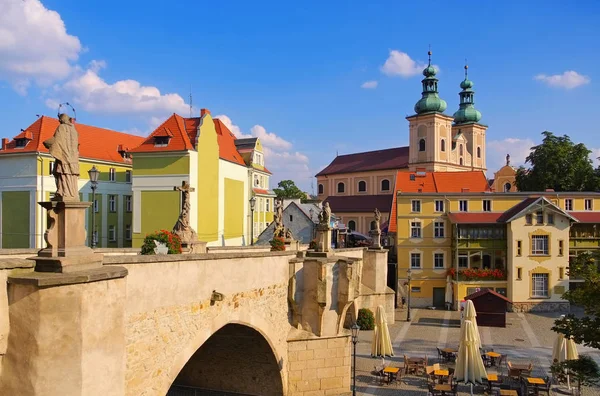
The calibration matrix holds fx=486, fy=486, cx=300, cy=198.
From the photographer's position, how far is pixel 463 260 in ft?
128

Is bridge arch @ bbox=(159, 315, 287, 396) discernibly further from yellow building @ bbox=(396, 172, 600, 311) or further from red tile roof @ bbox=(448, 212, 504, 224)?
red tile roof @ bbox=(448, 212, 504, 224)

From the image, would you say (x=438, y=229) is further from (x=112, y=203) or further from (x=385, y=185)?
(x=385, y=185)

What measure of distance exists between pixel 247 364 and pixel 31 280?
37.9 feet

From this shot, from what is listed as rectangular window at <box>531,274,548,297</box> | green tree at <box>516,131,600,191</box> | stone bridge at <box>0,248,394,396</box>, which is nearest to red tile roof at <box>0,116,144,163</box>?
stone bridge at <box>0,248,394,396</box>

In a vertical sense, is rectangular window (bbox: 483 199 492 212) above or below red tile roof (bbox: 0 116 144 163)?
below

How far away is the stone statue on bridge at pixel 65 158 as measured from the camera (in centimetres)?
745

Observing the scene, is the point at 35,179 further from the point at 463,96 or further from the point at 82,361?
the point at 463,96

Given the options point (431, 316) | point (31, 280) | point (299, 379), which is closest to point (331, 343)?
point (299, 379)

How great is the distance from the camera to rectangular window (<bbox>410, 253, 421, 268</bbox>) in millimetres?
39875

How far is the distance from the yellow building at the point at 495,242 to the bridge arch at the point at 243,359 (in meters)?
24.1

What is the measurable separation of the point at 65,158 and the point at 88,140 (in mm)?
33556

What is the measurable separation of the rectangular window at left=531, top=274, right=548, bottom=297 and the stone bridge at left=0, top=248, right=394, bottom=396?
81.2ft

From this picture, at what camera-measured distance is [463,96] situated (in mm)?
87938

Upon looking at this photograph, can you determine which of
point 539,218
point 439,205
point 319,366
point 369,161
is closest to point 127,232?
point 439,205
